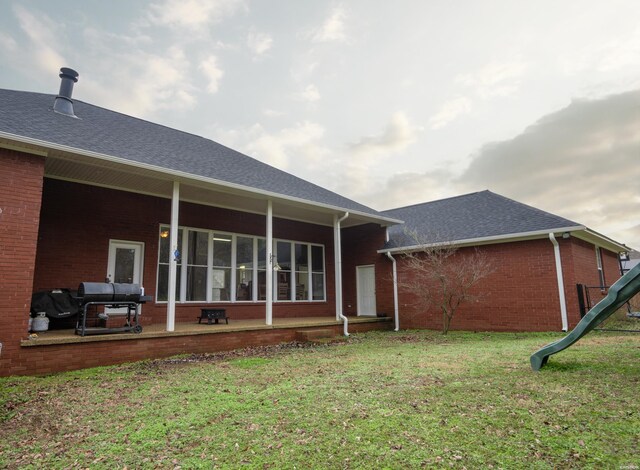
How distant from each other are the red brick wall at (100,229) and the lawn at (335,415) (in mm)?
3339

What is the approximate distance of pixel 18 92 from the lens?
9570 millimetres

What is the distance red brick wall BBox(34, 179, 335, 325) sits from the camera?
837cm

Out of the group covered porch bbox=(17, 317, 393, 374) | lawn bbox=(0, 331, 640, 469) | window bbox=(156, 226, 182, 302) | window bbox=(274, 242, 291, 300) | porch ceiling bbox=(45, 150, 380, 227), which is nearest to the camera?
lawn bbox=(0, 331, 640, 469)

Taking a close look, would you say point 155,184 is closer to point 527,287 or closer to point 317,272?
point 317,272

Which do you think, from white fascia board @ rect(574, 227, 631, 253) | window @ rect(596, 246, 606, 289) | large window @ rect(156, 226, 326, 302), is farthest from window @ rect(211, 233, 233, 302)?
window @ rect(596, 246, 606, 289)

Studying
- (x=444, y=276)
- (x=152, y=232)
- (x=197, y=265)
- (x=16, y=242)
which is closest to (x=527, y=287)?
(x=444, y=276)

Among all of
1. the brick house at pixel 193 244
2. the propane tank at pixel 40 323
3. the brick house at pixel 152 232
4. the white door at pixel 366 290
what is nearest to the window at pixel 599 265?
the brick house at pixel 193 244

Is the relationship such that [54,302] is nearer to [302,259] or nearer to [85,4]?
[302,259]

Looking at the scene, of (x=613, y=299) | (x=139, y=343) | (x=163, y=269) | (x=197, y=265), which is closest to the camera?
(x=613, y=299)

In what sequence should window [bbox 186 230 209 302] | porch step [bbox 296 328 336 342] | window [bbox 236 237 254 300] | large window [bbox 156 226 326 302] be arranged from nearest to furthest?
porch step [bbox 296 328 336 342] < large window [bbox 156 226 326 302] < window [bbox 186 230 209 302] < window [bbox 236 237 254 300]

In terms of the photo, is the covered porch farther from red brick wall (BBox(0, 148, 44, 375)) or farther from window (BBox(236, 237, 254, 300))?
window (BBox(236, 237, 254, 300))

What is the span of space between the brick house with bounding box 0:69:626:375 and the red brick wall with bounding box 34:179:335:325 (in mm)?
30

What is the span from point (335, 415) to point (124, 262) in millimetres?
7930

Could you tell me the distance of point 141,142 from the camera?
898cm
